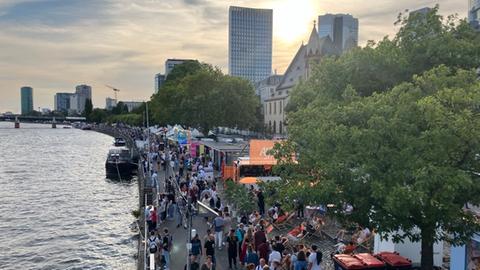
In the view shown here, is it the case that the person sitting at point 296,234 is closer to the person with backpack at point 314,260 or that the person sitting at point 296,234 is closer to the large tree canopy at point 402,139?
the person with backpack at point 314,260

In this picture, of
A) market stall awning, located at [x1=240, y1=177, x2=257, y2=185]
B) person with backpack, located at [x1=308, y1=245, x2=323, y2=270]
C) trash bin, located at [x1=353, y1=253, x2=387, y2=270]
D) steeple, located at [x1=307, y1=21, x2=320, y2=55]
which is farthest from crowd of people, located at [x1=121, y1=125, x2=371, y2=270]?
steeple, located at [x1=307, y1=21, x2=320, y2=55]

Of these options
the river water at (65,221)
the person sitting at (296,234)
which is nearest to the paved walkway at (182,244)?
the person sitting at (296,234)

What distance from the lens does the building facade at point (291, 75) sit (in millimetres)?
91500

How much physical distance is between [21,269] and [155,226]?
775cm

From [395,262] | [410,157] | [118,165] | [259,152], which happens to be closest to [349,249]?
[395,262]

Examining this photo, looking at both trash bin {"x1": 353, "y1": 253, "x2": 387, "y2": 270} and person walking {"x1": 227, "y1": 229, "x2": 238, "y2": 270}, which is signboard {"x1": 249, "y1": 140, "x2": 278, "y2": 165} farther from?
trash bin {"x1": 353, "y1": 253, "x2": 387, "y2": 270}

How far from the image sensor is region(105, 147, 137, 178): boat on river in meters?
57.7

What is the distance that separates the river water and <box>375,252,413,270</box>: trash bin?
1440 cm

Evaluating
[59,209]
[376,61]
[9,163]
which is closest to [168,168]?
[59,209]

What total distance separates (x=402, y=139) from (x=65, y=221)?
30.0m

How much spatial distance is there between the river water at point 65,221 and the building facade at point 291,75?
1895 inches

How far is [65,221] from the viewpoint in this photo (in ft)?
115

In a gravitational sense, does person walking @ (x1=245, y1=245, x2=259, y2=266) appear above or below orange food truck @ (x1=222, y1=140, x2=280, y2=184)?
below

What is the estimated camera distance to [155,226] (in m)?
23.2
